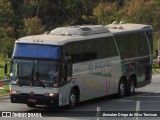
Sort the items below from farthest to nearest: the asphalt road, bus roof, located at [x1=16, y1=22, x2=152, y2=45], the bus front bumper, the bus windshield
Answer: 1. bus roof, located at [x1=16, y1=22, x2=152, y2=45]
2. the bus windshield
3. the bus front bumper
4. the asphalt road

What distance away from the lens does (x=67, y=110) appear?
2198 cm

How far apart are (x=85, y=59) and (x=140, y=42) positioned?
5.84 m

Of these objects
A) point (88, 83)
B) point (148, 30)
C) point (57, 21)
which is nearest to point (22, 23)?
point (57, 21)

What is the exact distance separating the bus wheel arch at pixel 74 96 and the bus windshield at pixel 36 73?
1.40m

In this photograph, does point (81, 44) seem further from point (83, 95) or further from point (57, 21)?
point (57, 21)

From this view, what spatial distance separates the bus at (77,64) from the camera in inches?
826

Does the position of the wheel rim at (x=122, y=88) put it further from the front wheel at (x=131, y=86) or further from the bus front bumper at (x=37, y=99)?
the bus front bumper at (x=37, y=99)

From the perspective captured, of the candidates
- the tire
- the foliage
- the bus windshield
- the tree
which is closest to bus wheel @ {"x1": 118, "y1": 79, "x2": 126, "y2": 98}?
the tire

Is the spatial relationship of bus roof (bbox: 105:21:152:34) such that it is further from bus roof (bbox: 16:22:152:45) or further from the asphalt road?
the asphalt road

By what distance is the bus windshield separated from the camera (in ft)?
68.5

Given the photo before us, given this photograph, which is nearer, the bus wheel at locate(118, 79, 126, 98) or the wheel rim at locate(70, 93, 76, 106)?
the wheel rim at locate(70, 93, 76, 106)

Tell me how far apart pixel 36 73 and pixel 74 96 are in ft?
6.91

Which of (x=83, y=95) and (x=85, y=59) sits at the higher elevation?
(x=85, y=59)

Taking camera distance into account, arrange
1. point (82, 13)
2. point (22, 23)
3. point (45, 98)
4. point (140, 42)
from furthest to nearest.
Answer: point (82, 13), point (22, 23), point (140, 42), point (45, 98)
